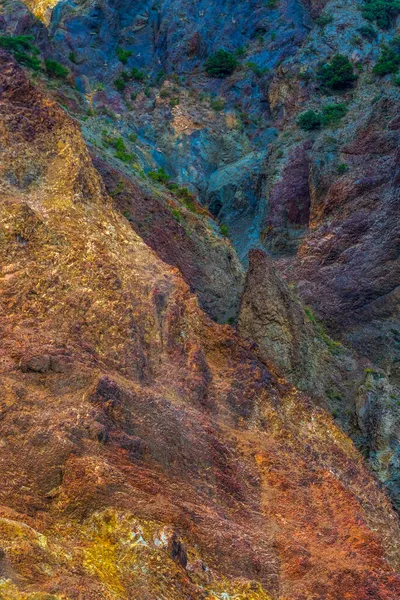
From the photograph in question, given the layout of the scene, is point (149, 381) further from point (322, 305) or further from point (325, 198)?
point (325, 198)

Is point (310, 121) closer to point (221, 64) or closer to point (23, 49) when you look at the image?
point (221, 64)

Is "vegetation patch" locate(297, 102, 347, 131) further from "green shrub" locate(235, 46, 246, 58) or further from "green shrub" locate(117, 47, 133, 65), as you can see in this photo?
"green shrub" locate(117, 47, 133, 65)

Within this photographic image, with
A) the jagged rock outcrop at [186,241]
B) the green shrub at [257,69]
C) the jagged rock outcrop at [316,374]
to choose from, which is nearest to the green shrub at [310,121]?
the green shrub at [257,69]

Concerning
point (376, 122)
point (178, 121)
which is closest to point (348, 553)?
point (376, 122)

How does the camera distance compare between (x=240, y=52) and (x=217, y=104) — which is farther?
(x=240, y=52)

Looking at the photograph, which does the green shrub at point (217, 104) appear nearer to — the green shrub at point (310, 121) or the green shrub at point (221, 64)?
the green shrub at point (221, 64)

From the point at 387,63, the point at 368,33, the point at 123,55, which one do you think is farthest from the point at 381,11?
the point at 123,55
